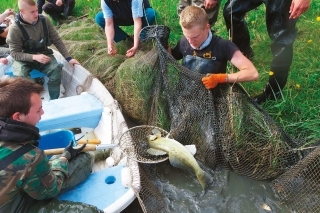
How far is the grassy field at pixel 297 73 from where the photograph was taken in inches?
147

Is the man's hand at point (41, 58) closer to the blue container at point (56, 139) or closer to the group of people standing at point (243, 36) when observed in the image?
the group of people standing at point (243, 36)

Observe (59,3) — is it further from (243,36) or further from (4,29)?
(243,36)

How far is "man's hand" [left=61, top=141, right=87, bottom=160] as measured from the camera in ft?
9.81

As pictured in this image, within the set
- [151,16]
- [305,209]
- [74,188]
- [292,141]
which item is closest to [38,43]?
[151,16]

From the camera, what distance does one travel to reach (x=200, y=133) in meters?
3.55

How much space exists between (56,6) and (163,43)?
493cm

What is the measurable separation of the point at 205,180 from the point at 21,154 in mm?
1770

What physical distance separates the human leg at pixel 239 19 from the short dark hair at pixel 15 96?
A: 2661 mm

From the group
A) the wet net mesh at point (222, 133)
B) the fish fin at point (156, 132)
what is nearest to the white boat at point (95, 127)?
the wet net mesh at point (222, 133)

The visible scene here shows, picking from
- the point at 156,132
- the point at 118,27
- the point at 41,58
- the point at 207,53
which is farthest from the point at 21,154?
the point at 118,27

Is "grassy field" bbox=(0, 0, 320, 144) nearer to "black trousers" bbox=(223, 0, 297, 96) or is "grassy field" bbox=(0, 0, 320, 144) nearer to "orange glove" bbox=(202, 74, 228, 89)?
"black trousers" bbox=(223, 0, 297, 96)

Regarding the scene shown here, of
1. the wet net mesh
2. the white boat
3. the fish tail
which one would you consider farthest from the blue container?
the fish tail

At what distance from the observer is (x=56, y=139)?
3537mm

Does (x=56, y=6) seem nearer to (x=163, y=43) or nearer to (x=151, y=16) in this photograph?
(x=151, y=16)
